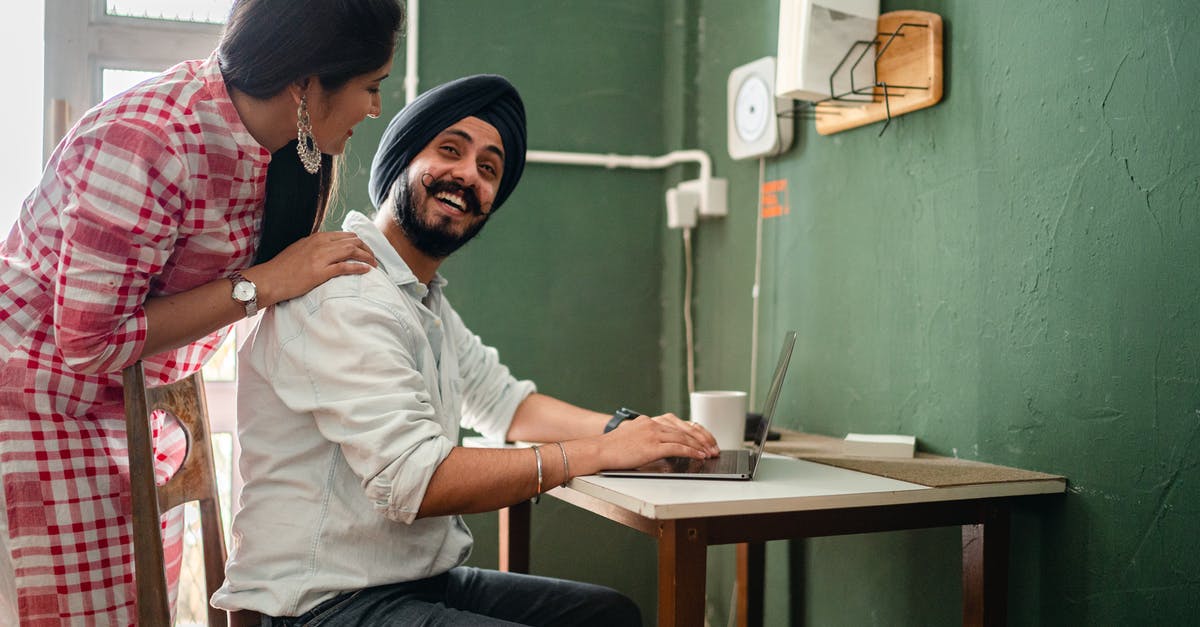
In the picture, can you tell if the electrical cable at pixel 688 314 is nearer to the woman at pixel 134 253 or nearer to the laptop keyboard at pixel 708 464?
the laptop keyboard at pixel 708 464

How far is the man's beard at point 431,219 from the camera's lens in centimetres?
153

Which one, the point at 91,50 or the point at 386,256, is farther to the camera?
the point at 91,50

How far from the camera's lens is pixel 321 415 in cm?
121

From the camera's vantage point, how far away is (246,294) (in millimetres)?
1213

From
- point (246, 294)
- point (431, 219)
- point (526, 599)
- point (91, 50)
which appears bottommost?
point (526, 599)

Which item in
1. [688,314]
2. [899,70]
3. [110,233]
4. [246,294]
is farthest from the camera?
[688,314]

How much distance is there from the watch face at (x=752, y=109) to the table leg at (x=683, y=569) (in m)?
1.24

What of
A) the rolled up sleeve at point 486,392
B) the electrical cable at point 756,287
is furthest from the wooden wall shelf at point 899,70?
the rolled up sleeve at point 486,392

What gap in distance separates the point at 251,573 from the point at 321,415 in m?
0.22

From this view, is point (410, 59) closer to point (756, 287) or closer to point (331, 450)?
point (756, 287)

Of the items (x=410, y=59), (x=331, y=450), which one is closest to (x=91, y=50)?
(x=410, y=59)

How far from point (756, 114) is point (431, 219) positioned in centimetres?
98

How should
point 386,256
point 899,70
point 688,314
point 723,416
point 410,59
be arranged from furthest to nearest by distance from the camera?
point 688,314, point 410,59, point 899,70, point 723,416, point 386,256

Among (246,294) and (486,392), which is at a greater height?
(246,294)
